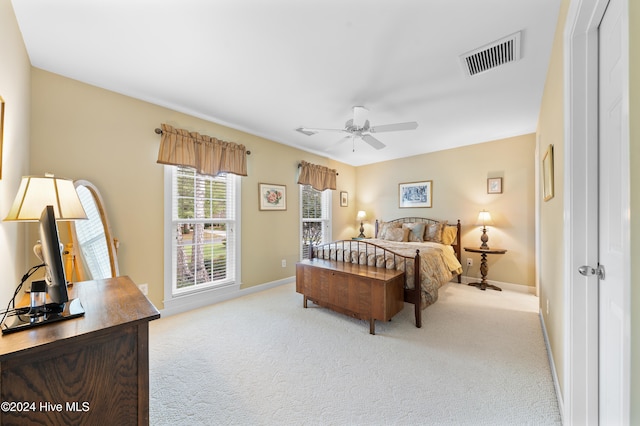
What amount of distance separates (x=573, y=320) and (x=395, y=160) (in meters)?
4.51

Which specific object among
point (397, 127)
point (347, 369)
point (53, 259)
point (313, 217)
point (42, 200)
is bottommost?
point (347, 369)

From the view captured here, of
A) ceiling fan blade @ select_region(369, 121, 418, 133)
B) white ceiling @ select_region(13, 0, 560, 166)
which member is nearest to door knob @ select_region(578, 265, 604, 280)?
white ceiling @ select_region(13, 0, 560, 166)

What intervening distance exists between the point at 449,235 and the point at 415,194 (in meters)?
1.11

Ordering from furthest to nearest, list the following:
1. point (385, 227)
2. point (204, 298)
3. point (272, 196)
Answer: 1. point (385, 227)
2. point (272, 196)
3. point (204, 298)

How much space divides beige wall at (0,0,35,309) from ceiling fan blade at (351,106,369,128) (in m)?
2.74

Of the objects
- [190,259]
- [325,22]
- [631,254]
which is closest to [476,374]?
[631,254]

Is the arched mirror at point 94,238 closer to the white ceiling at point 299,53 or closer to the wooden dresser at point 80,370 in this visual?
the white ceiling at point 299,53

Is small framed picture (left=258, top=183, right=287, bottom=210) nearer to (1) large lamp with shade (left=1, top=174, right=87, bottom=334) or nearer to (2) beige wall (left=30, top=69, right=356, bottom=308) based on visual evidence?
(2) beige wall (left=30, top=69, right=356, bottom=308)

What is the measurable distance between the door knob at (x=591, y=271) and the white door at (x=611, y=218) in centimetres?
2

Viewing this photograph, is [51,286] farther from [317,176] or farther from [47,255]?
[317,176]

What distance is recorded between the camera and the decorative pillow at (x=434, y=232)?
4.47 meters

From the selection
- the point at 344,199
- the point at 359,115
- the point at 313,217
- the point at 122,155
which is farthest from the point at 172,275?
the point at 344,199

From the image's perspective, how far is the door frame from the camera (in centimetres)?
127

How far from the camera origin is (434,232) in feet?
14.9
